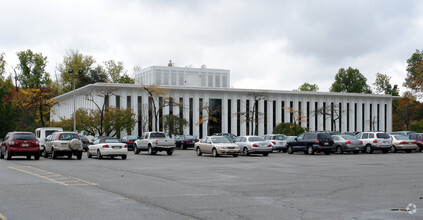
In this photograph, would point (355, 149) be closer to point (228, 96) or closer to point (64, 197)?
point (64, 197)

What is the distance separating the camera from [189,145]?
5372cm

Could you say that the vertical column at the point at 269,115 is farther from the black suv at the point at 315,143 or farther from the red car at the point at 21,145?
the red car at the point at 21,145

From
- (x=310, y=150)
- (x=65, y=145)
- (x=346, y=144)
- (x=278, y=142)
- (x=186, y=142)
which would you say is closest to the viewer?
(x=65, y=145)

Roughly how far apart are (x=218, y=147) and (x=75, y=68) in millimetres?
73718

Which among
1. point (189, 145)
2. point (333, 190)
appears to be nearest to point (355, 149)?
point (189, 145)

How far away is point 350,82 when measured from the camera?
4274 inches

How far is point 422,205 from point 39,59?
3655 inches

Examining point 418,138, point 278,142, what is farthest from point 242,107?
point 418,138

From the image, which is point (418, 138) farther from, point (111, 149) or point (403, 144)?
point (111, 149)

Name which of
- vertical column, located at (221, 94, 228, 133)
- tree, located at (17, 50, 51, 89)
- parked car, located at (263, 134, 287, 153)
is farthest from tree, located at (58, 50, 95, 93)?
parked car, located at (263, 134, 287, 153)

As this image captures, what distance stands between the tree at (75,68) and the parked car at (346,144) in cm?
6760

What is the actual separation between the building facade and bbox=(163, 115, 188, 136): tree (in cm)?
344

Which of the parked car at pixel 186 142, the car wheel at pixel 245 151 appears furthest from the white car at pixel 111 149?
the parked car at pixel 186 142

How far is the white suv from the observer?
3897 cm
